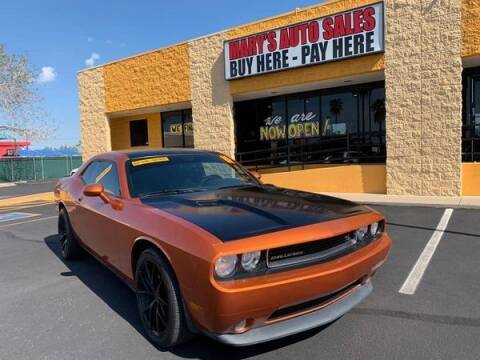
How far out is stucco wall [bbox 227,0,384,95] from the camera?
11398 millimetres

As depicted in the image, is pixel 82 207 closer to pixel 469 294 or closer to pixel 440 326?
pixel 440 326

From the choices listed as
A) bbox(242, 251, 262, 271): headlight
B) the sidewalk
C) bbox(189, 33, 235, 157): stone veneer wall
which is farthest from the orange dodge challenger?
bbox(189, 33, 235, 157): stone veneer wall

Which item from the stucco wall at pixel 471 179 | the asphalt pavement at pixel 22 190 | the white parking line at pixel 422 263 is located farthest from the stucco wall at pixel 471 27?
Answer: the asphalt pavement at pixel 22 190

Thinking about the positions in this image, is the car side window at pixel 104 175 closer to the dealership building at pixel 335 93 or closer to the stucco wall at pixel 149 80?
the dealership building at pixel 335 93

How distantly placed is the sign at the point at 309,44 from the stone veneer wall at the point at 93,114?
24.9 feet

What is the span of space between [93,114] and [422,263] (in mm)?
17313

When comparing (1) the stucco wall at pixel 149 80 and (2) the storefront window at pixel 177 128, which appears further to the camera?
(2) the storefront window at pixel 177 128

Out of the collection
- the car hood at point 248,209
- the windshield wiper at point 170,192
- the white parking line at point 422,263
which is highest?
the windshield wiper at point 170,192

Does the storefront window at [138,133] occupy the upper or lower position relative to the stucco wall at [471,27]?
lower

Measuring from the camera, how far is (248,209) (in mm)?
3322

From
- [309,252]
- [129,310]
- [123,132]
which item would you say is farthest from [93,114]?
[309,252]

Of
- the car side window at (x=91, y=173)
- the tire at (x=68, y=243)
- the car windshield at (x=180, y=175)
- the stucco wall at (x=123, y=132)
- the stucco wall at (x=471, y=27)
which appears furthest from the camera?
the stucco wall at (x=123, y=132)

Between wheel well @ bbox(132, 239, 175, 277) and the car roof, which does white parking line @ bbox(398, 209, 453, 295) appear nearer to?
wheel well @ bbox(132, 239, 175, 277)

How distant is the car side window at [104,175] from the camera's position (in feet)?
14.4
